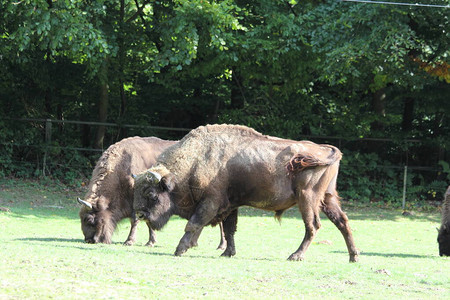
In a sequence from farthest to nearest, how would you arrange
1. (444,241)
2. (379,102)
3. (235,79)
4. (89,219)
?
(379,102)
(235,79)
(444,241)
(89,219)

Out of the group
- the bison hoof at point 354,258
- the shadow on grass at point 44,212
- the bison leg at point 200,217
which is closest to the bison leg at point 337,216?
the bison hoof at point 354,258

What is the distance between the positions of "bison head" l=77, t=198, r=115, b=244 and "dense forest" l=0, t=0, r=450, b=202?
7754 mm

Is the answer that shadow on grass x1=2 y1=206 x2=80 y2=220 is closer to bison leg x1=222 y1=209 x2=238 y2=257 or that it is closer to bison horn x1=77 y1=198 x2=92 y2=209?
bison horn x1=77 y1=198 x2=92 y2=209

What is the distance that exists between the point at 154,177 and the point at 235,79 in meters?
15.1

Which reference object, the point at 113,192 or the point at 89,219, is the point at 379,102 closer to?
the point at 113,192

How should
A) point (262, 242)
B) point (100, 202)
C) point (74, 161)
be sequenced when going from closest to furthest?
point (100, 202)
point (262, 242)
point (74, 161)

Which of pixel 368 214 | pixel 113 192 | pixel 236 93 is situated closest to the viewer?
pixel 113 192

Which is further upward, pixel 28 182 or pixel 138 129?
pixel 138 129

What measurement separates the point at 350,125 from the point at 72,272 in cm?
1912

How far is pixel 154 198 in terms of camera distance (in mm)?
11359

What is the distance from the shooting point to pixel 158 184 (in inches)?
448

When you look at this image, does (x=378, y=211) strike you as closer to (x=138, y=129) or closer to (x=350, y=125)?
(x=350, y=125)

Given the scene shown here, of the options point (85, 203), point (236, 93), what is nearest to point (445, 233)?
point (85, 203)

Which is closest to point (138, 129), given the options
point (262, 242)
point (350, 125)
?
point (350, 125)
